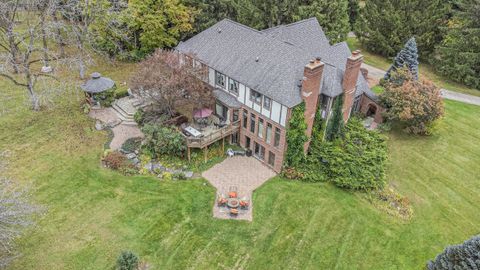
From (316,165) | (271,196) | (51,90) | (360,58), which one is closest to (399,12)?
(360,58)

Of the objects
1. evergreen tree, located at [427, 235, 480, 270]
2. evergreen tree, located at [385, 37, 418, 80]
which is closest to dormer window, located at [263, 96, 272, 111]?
evergreen tree, located at [427, 235, 480, 270]

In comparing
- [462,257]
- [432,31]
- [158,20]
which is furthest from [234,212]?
[432,31]

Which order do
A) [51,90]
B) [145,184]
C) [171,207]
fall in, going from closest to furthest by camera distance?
[171,207]
[145,184]
[51,90]

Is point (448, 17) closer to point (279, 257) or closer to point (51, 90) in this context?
point (279, 257)

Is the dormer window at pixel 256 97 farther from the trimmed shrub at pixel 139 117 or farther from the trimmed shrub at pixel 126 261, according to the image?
the trimmed shrub at pixel 126 261

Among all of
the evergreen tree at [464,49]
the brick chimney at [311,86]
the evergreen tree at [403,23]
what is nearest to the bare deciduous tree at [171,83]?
the brick chimney at [311,86]

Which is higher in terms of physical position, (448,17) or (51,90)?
(448,17)

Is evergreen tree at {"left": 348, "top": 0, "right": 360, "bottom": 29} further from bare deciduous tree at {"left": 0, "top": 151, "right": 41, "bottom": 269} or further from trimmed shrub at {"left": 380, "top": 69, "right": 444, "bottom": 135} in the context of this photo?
bare deciduous tree at {"left": 0, "top": 151, "right": 41, "bottom": 269}

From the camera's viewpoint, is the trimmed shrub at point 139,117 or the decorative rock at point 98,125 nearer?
the trimmed shrub at point 139,117
